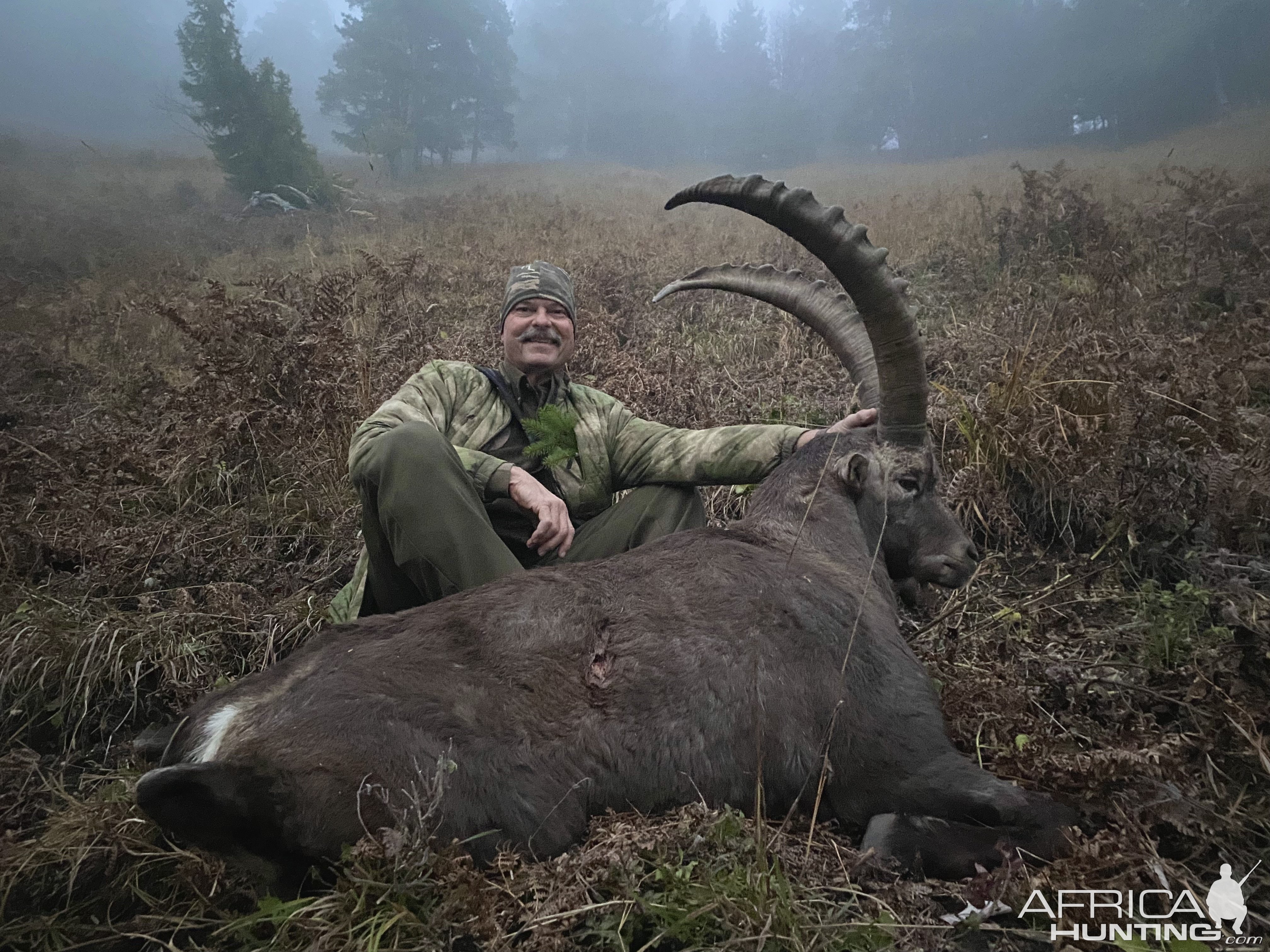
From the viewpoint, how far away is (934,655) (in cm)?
362

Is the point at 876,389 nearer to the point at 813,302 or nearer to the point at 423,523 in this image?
the point at 813,302

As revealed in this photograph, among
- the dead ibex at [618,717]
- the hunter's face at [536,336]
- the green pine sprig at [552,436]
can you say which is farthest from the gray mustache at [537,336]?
the dead ibex at [618,717]

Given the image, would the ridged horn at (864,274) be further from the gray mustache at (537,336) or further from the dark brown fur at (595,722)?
the gray mustache at (537,336)

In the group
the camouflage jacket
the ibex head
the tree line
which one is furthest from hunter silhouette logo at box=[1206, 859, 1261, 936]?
the tree line

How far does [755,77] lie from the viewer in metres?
36.5

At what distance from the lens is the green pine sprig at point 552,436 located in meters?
4.08

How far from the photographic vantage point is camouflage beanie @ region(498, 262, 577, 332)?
177 inches

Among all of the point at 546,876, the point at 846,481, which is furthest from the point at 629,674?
the point at 846,481

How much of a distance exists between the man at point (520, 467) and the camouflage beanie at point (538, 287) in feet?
0.04

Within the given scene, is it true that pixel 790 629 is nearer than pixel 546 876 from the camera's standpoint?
No

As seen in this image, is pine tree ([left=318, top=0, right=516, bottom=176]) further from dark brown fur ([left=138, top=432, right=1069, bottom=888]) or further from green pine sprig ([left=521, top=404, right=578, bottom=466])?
dark brown fur ([left=138, top=432, right=1069, bottom=888])

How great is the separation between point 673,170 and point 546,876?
3324cm

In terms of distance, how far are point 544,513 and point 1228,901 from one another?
2757mm

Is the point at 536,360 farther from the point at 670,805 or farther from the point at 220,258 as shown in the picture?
the point at 220,258
